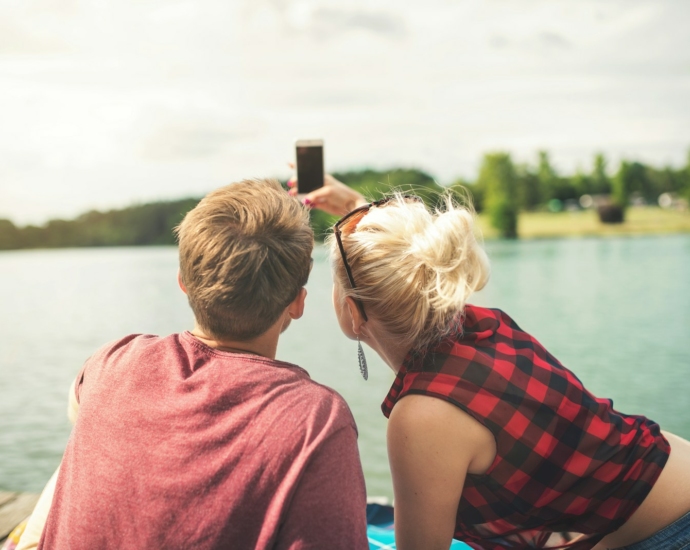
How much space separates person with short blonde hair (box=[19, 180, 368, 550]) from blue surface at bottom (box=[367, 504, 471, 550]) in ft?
3.07

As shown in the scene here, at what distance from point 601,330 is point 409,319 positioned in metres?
14.3

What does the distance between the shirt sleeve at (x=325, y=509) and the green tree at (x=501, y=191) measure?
55.0 meters

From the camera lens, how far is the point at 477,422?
1.44 metres

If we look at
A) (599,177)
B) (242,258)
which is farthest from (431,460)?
Answer: (599,177)

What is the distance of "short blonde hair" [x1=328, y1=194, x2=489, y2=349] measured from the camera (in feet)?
4.98

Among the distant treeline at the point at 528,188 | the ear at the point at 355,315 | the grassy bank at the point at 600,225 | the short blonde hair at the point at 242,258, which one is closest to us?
the short blonde hair at the point at 242,258

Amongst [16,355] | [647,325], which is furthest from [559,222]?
[16,355]

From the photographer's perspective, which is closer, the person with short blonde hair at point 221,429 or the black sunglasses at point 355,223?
the person with short blonde hair at point 221,429

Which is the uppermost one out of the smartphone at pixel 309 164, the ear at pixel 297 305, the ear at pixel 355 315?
the smartphone at pixel 309 164

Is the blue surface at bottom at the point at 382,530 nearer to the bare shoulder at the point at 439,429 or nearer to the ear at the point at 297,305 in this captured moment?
the bare shoulder at the point at 439,429

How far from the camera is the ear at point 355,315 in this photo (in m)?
1.63

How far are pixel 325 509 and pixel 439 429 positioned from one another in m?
0.38

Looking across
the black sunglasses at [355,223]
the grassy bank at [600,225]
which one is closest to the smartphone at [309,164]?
the black sunglasses at [355,223]

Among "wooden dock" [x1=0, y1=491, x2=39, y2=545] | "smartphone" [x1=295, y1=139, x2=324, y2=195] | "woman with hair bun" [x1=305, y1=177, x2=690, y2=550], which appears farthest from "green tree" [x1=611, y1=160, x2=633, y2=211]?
"woman with hair bun" [x1=305, y1=177, x2=690, y2=550]
